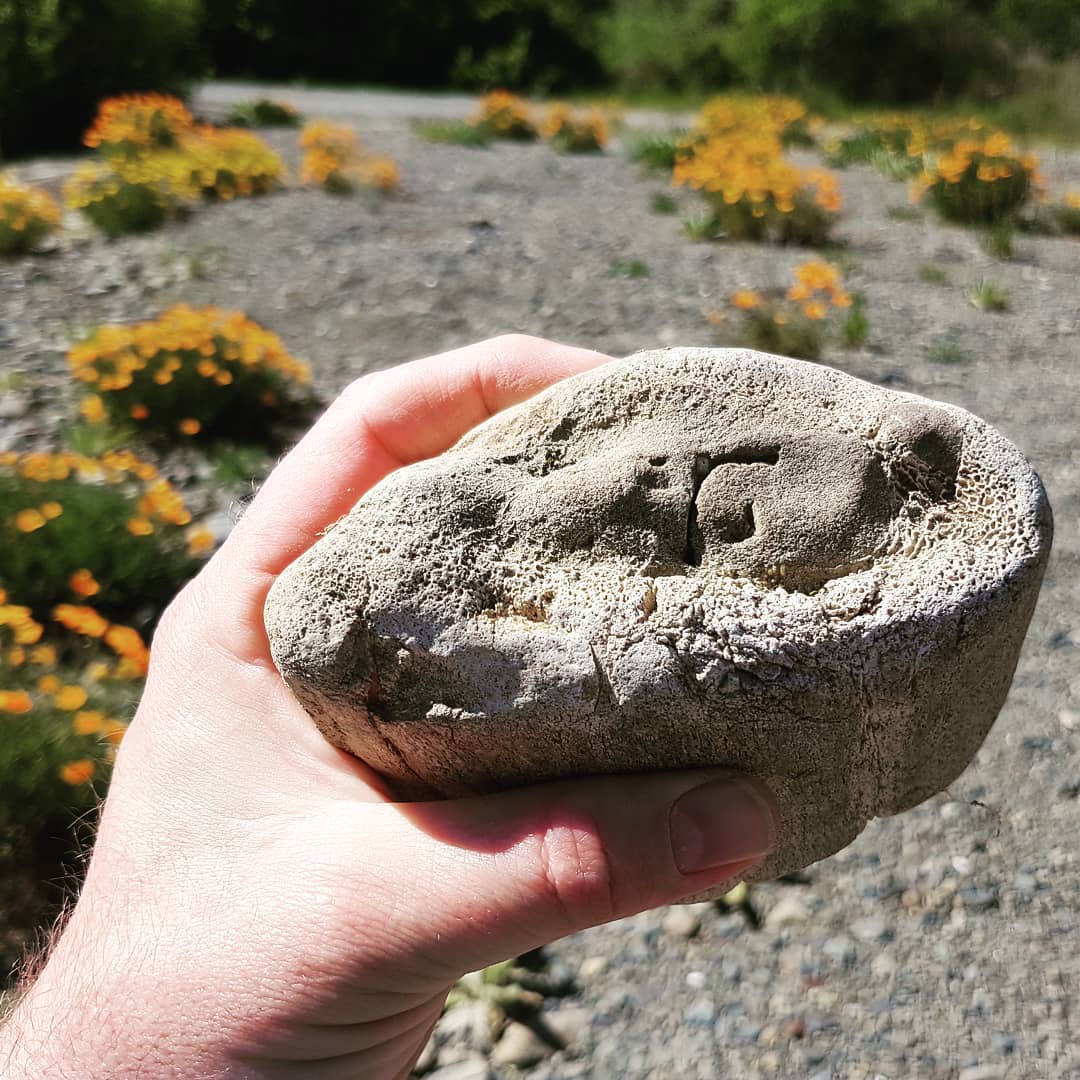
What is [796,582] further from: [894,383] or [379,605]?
[894,383]

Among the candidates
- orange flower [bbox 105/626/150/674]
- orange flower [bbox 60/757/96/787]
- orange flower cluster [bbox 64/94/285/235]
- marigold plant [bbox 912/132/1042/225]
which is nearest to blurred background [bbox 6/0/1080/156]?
orange flower cluster [bbox 64/94/285/235]

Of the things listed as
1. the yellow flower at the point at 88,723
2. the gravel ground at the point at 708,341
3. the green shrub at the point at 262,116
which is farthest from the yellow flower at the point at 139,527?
the green shrub at the point at 262,116

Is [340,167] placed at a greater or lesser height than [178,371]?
lesser

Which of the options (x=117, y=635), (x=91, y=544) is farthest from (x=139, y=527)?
(x=117, y=635)

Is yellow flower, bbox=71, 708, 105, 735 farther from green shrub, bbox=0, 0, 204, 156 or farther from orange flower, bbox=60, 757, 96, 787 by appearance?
green shrub, bbox=0, 0, 204, 156

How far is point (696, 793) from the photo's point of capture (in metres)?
1.66

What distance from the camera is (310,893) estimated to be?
1.64 m

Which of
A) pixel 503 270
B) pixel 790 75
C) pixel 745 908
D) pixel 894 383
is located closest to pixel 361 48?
pixel 790 75

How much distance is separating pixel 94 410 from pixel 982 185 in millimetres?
7529

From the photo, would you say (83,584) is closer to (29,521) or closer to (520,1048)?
(29,521)

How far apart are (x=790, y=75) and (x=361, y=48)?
10.6m

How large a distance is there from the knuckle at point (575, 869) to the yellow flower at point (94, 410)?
4036 millimetres

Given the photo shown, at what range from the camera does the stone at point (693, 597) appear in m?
1.61

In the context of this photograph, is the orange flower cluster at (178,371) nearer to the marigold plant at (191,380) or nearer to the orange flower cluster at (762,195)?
the marigold plant at (191,380)
